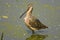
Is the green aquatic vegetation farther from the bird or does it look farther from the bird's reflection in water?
the bird

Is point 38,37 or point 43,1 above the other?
point 38,37

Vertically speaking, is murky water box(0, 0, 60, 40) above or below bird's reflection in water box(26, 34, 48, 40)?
below

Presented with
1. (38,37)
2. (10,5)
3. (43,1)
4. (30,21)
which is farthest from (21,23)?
(43,1)

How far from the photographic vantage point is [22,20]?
26.9ft

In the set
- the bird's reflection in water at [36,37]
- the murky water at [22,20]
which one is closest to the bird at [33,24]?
the murky water at [22,20]

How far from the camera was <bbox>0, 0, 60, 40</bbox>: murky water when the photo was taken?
7182 millimetres

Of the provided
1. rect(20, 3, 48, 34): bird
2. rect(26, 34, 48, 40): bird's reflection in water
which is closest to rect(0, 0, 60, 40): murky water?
rect(26, 34, 48, 40): bird's reflection in water

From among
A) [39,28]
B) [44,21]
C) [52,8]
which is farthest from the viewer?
[52,8]

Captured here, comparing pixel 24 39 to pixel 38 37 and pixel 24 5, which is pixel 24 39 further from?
pixel 24 5

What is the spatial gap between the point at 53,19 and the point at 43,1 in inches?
66.6

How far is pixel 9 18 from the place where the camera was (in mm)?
8211

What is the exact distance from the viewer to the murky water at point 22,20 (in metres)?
7.18

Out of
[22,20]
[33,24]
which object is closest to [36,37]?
[33,24]

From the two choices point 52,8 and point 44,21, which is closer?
point 44,21
